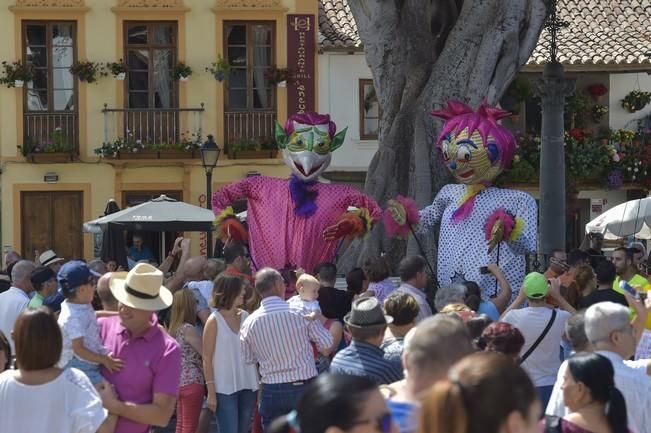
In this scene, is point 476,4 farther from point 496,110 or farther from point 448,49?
point 496,110

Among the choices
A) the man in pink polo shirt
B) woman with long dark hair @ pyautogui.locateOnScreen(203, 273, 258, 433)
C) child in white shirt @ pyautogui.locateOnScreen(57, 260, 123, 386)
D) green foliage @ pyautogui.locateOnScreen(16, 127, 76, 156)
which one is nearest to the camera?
the man in pink polo shirt

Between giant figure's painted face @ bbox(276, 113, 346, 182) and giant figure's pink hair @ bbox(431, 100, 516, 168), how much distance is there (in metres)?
1.03

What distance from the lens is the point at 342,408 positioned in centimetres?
379

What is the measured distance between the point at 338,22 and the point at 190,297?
63.6 feet

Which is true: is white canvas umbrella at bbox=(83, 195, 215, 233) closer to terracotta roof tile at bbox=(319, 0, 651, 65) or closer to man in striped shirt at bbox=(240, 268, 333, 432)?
man in striped shirt at bbox=(240, 268, 333, 432)

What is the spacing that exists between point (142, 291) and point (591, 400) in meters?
2.46

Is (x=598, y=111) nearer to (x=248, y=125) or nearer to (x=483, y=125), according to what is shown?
(x=248, y=125)

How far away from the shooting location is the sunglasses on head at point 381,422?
12.5 ft

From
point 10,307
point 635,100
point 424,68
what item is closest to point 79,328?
point 10,307

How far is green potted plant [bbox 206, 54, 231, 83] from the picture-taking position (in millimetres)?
26797

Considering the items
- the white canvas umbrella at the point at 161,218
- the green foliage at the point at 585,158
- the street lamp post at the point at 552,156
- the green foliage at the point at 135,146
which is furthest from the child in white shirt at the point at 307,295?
the green foliage at the point at 585,158

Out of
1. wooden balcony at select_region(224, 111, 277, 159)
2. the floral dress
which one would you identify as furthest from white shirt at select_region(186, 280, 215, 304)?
wooden balcony at select_region(224, 111, 277, 159)

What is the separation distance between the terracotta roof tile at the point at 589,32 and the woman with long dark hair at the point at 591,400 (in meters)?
21.5

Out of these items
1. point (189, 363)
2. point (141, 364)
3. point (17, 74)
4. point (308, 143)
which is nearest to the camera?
point (141, 364)
